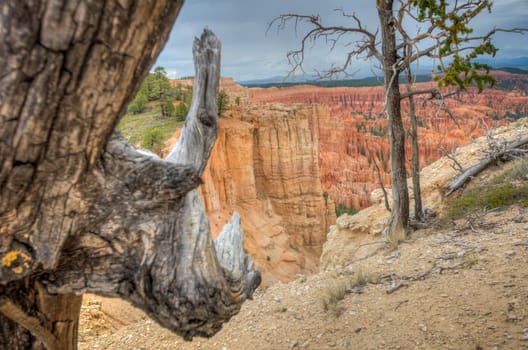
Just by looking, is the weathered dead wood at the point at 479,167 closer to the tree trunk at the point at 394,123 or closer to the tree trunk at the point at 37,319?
the tree trunk at the point at 394,123

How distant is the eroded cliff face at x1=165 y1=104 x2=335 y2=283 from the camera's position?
17122 millimetres

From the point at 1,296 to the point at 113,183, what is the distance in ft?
2.38

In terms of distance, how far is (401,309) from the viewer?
372 cm

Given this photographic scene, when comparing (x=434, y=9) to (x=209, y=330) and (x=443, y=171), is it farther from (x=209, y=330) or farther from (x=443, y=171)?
(x=443, y=171)

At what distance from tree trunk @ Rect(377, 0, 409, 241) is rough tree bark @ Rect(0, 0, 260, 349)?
5090mm

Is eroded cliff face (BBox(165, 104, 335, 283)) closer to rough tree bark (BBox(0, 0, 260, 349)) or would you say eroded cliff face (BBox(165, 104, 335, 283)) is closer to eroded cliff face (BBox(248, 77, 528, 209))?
eroded cliff face (BBox(248, 77, 528, 209))

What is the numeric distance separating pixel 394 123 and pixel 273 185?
49.6ft

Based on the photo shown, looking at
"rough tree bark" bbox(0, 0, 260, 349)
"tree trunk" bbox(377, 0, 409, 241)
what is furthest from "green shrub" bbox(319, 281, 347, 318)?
"tree trunk" bbox(377, 0, 409, 241)

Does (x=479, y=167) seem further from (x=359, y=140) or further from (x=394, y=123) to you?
(x=359, y=140)

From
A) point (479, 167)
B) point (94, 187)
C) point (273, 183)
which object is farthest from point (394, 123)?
point (273, 183)

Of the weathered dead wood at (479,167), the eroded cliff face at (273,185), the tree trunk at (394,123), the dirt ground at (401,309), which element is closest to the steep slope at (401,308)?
the dirt ground at (401,309)

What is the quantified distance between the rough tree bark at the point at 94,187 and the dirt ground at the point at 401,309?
1.95 m

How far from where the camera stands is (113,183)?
1.70 metres

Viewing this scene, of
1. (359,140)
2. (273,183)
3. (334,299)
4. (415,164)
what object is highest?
(415,164)
